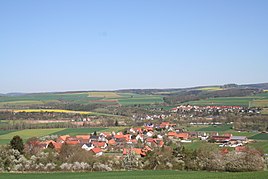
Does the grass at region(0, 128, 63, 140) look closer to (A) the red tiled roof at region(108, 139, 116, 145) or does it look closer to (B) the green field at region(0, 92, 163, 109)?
(A) the red tiled roof at region(108, 139, 116, 145)

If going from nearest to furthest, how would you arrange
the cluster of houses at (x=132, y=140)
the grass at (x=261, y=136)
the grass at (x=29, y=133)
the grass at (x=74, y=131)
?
the cluster of houses at (x=132, y=140) → the grass at (x=261, y=136) → the grass at (x=29, y=133) → the grass at (x=74, y=131)

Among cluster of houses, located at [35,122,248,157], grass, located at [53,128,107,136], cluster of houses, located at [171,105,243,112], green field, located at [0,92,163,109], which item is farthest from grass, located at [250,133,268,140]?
green field, located at [0,92,163,109]

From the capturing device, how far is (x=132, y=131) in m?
65.0

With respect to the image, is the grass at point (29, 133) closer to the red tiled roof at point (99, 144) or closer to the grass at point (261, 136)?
the red tiled roof at point (99, 144)

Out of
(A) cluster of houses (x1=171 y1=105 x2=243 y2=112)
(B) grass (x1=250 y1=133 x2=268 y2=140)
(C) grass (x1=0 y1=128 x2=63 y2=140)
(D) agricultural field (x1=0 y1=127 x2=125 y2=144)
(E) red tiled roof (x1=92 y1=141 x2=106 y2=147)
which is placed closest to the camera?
(E) red tiled roof (x1=92 y1=141 x2=106 y2=147)

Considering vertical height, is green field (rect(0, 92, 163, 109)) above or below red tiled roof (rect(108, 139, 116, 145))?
above


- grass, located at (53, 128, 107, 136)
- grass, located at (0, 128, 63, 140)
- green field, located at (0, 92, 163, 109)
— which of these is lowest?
grass, located at (53, 128, 107, 136)

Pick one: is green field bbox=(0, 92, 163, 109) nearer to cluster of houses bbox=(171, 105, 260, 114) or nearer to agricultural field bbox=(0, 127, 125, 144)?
cluster of houses bbox=(171, 105, 260, 114)

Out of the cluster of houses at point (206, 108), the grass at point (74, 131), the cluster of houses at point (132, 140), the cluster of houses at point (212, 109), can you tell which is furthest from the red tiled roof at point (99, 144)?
the cluster of houses at point (206, 108)

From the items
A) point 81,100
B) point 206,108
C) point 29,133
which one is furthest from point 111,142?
point 81,100

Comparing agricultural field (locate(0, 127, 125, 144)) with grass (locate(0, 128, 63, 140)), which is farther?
agricultural field (locate(0, 127, 125, 144))

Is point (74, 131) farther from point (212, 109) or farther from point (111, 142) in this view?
point (212, 109)

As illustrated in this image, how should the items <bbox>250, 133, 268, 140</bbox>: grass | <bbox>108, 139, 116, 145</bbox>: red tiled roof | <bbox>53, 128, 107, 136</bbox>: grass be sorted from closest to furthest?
1. <bbox>250, 133, 268, 140</bbox>: grass
2. <bbox>108, 139, 116, 145</bbox>: red tiled roof
3. <bbox>53, 128, 107, 136</bbox>: grass

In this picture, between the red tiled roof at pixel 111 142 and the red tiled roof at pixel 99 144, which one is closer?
the red tiled roof at pixel 99 144
